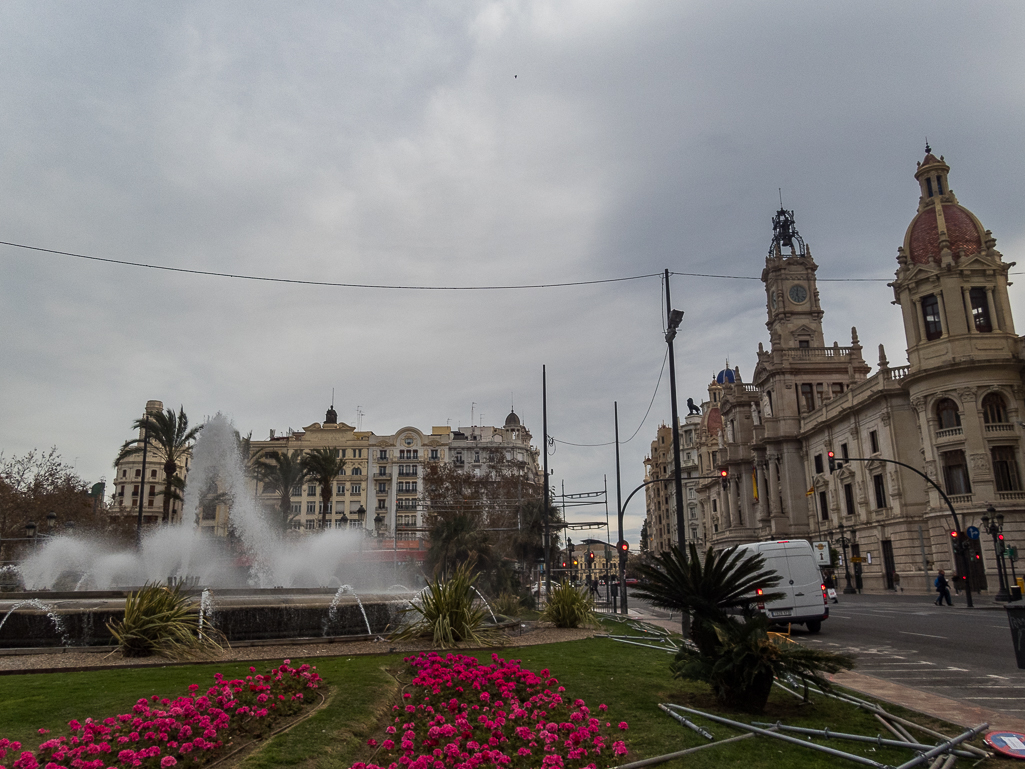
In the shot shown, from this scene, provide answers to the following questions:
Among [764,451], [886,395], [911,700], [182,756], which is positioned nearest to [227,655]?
[182,756]

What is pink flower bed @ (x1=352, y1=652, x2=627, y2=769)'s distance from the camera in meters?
5.15

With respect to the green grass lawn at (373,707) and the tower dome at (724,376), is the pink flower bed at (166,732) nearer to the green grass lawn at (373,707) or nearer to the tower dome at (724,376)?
the green grass lawn at (373,707)

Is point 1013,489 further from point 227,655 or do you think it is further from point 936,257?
point 227,655

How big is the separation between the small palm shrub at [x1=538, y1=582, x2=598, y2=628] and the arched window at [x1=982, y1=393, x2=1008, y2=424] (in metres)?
33.0

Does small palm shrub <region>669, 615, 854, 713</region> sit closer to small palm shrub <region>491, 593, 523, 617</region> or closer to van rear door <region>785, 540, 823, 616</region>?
van rear door <region>785, 540, 823, 616</region>

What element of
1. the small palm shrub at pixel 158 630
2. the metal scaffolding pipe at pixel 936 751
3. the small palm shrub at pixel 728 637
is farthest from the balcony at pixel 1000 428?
the small palm shrub at pixel 158 630

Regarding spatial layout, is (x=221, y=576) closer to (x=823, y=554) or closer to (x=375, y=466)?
(x=823, y=554)

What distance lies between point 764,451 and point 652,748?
6637 centimetres

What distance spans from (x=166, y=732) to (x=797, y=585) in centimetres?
1576

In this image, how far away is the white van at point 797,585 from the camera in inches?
686

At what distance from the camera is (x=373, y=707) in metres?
6.93

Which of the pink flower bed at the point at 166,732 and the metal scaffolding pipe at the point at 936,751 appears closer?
the pink flower bed at the point at 166,732

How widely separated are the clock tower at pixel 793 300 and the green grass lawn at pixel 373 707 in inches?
2473

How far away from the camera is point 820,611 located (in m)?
17.4
